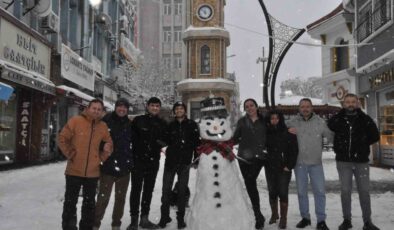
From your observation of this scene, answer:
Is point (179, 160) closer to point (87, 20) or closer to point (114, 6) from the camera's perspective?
point (87, 20)

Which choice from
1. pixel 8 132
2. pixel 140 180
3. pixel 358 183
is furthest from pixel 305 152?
pixel 8 132

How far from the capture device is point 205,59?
3500 centimetres

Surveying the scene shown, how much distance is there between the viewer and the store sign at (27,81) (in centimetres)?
1148

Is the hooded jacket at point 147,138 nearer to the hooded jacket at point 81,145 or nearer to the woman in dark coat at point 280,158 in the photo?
the hooded jacket at point 81,145

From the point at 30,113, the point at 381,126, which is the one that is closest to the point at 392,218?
the point at 381,126

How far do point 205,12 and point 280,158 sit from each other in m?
30.3

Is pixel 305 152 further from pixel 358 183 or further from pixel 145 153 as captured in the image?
pixel 145 153

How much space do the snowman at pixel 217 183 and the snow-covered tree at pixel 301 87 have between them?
71538 millimetres

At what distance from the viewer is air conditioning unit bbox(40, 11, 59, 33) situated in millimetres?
15391

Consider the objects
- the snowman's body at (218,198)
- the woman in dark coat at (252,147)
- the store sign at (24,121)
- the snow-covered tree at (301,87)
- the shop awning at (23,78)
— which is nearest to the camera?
the snowman's body at (218,198)

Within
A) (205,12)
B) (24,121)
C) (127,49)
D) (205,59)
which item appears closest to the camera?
(24,121)

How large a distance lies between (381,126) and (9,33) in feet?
41.9

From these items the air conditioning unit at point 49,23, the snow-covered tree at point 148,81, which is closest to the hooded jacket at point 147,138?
the air conditioning unit at point 49,23

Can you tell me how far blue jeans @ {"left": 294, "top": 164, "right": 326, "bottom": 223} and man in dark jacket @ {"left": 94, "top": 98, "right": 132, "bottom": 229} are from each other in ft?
8.10
